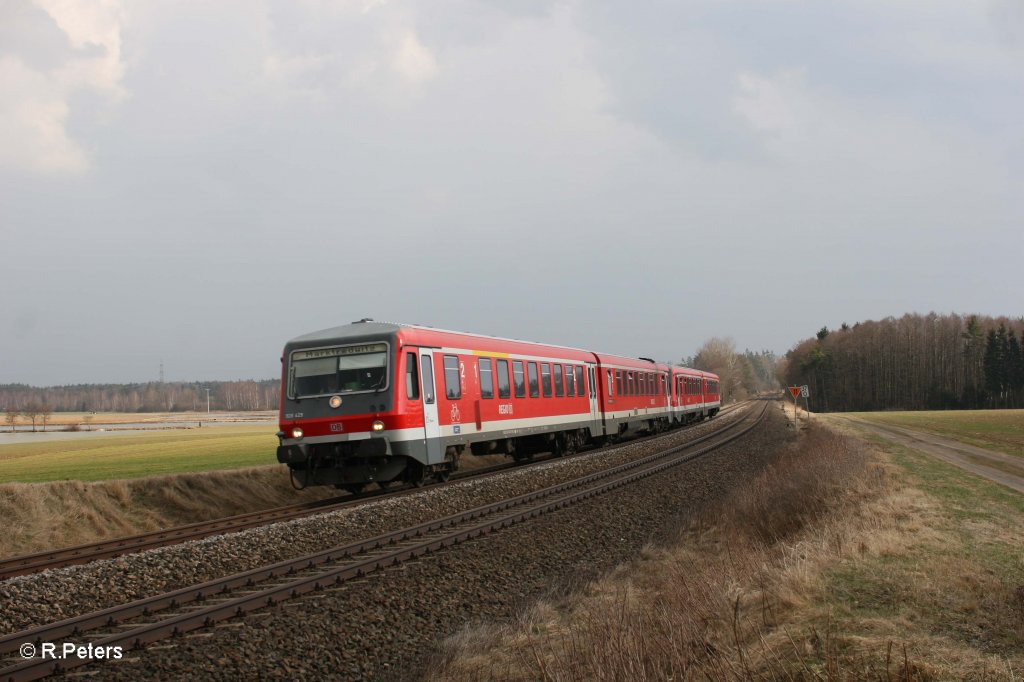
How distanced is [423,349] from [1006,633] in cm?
1241

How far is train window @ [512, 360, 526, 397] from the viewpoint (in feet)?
70.2

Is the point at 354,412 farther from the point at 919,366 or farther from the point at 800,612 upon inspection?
the point at 919,366

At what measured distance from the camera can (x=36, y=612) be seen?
7785mm

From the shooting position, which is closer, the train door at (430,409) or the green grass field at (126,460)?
the train door at (430,409)

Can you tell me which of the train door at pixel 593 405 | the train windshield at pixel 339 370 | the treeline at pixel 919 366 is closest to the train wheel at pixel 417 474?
the train windshield at pixel 339 370

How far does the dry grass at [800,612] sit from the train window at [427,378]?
6392 millimetres

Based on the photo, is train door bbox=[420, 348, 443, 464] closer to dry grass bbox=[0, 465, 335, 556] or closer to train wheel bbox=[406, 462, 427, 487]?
train wheel bbox=[406, 462, 427, 487]

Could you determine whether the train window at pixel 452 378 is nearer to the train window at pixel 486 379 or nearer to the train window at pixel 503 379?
the train window at pixel 486 379

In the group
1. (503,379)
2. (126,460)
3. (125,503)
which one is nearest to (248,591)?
(125,503)

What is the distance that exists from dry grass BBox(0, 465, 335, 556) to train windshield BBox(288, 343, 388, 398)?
3.49 meters

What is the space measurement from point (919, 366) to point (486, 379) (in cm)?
10905

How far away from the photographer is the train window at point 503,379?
67.0ft

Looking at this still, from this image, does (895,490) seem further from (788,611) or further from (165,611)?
(165,611)

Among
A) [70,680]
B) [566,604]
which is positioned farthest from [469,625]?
[70,680]
